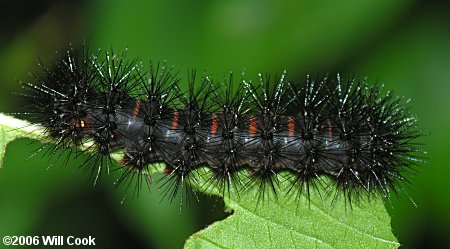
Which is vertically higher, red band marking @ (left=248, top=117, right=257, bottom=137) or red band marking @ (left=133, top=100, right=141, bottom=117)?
red band marking @ (left=133, top=100, right=141, bottom=117)

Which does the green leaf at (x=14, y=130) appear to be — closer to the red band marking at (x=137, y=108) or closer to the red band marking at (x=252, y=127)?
the red band marking at (x=137, y=108)

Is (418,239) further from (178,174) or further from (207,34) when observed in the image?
(207,34)

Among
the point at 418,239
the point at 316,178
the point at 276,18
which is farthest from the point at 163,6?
the point at 418,239

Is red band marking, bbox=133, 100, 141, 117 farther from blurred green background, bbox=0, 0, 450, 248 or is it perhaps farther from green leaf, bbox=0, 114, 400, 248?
blurred green background, bbox=0, 0, 450, 248

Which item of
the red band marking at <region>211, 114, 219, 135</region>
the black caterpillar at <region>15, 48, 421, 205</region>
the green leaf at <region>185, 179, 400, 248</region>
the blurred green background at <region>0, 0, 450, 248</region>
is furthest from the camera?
the blurred green background at <region>0, 0, 450, 248</region>

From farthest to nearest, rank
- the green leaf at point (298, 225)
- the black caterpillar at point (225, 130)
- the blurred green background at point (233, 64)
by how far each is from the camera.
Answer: the blurred green background at point (233, 64) → the black caterpillar at point (225, 130) → the green leaf at point (298, 225)

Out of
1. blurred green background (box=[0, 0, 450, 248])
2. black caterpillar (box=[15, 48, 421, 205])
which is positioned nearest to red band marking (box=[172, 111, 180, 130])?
black caterpillar (box=[15, 48, 421, 205])

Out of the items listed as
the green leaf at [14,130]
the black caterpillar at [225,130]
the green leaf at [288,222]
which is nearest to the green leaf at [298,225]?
the green leaf at [288,222]

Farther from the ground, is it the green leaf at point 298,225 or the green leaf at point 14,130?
the green leaf at point 14,130
